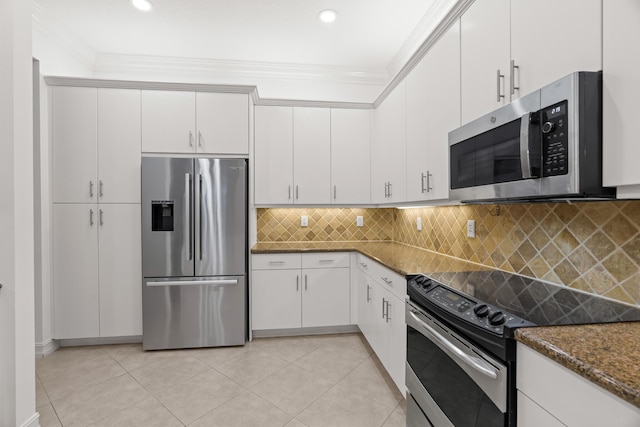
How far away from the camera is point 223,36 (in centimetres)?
315

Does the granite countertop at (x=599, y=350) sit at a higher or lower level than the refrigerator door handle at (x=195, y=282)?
higher

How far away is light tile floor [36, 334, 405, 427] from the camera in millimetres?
2070

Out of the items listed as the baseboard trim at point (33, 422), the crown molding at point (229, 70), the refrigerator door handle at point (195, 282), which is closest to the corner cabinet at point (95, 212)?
the refrigerator door handle at point (195, 282)

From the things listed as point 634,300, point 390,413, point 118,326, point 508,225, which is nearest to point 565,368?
point 634,300

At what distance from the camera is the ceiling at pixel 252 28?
268 centimetres

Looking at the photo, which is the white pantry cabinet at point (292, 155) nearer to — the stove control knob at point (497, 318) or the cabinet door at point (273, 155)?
the cabinet door at point (273, 155)

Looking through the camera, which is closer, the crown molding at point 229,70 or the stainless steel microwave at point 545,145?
the stainless steel microwave at point 545,145

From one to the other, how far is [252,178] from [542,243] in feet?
8.05

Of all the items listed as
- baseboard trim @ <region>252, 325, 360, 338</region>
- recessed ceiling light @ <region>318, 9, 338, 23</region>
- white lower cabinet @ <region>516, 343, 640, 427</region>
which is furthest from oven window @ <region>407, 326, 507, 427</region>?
recessed ceiling light @ <region>318, 9, 338, 23</region>

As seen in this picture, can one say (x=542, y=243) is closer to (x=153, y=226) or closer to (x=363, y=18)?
(x=363, y=18)

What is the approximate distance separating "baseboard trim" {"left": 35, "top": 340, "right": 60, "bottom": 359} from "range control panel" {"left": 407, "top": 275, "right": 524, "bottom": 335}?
3.17 m

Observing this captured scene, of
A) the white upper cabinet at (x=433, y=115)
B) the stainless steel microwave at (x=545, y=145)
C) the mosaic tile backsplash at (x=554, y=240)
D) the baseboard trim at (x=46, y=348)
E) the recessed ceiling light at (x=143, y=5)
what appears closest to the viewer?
the stainless steel microwave at (x=545, y=145)

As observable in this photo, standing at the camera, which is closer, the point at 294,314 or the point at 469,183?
the point at 469,183

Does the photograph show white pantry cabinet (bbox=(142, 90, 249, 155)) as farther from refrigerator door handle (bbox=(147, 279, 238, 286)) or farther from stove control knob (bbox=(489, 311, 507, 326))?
stove control knob (bbox=(489, 311, 507, 326))
